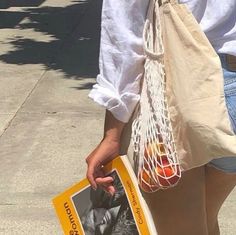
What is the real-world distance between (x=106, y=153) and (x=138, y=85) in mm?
227

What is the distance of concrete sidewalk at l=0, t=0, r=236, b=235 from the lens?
4.03 metres

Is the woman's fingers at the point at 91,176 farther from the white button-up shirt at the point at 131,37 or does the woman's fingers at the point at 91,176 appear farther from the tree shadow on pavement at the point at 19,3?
the tree shadow on pavement at the point at 19,3

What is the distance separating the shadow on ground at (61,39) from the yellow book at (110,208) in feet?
14.8

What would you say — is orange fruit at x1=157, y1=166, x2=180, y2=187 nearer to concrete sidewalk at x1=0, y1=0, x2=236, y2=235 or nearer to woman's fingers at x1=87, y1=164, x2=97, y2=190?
woman's fingers at x1=87, y1=164, x2=97, y2=190

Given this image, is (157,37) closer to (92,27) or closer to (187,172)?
(187,172)

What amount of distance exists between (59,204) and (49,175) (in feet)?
7.68

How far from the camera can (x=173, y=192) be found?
192 centimetres

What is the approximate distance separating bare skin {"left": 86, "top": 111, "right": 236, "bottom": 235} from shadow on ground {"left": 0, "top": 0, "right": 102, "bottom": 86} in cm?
464

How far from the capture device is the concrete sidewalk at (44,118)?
4.03 m

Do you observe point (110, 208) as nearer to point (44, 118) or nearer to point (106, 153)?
point (106, 153)

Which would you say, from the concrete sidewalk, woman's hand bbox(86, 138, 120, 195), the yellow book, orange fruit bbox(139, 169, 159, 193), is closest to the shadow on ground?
the concrete sidewalk

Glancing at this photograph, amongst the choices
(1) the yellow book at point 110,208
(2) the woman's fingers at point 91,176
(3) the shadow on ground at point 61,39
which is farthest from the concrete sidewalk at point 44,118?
(2) the woman's fingers at point 91,176

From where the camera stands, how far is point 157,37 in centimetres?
185

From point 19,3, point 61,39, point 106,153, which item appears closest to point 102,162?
point 106,153
